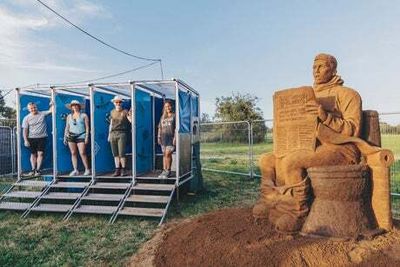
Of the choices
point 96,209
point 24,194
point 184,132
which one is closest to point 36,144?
point 24,194

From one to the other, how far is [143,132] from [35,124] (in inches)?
110

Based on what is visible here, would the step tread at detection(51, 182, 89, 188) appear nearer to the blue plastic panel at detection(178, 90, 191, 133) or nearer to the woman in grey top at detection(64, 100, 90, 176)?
the woman in grey top at detection(64, 100, 90, 176)

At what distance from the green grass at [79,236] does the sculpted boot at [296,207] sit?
2.26 meters

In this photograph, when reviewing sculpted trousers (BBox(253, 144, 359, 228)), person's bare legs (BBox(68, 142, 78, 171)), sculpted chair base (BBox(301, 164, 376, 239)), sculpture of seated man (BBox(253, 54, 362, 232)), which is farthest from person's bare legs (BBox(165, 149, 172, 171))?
sculpted chair base (BBox(301, 164, 376, 239))

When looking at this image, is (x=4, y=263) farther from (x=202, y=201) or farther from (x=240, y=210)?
(x=202, y=201)

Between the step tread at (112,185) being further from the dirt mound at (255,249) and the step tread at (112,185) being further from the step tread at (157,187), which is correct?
the dirt mound at (255,249)

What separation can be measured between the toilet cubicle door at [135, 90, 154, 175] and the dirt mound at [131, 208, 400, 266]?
193 inches

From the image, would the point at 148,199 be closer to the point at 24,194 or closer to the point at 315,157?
the point at 24,194

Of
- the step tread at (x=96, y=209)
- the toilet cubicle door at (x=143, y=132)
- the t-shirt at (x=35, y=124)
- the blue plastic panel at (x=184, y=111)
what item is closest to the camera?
the step tread at (x=96, y=209)

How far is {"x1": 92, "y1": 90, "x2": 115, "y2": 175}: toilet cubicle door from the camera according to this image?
29.8 ft

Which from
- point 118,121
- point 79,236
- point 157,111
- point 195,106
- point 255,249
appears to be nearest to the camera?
point 255,249

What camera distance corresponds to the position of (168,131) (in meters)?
8.82

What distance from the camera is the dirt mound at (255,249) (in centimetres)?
354

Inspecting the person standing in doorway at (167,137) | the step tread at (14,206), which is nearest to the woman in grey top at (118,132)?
the person standing in doorway at (167,137)
